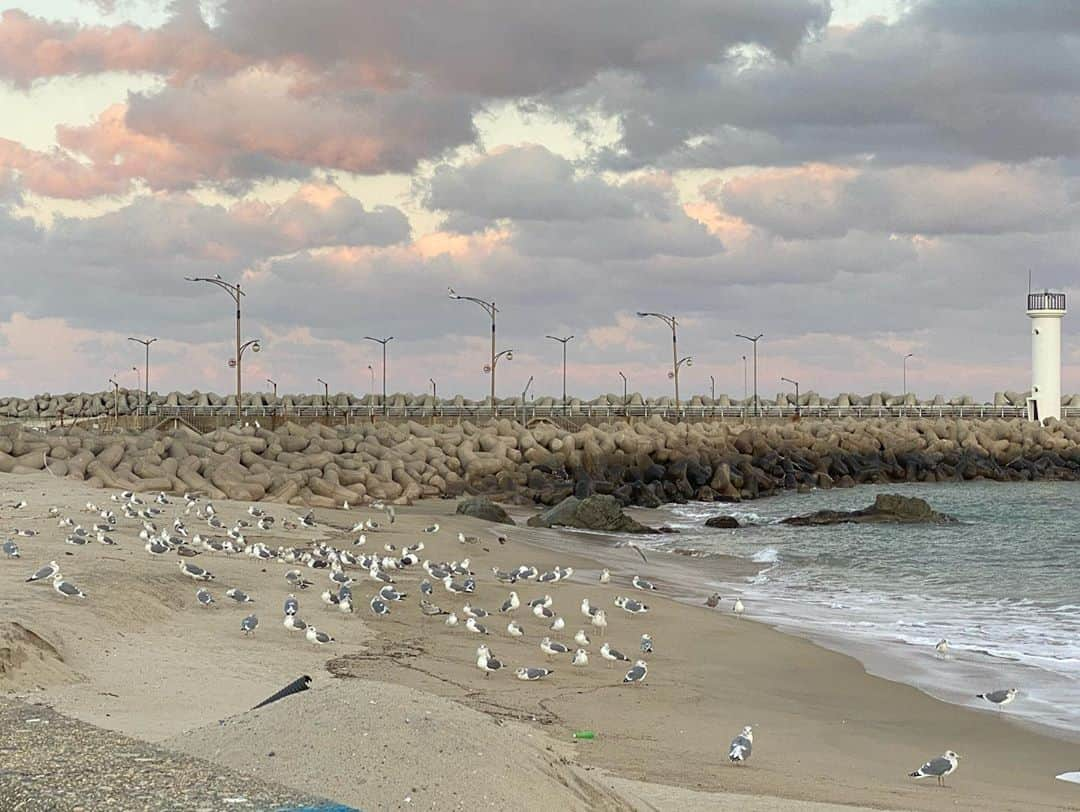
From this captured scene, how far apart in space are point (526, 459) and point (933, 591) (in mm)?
23408

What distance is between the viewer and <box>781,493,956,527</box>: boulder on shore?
34.6 m

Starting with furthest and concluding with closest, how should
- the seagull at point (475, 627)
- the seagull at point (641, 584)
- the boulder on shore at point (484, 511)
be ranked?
the boulder on shore at point (484, 511), the seagull at point (641, 584), the seagull at point (475, 627)

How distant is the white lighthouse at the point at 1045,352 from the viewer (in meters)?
77.8

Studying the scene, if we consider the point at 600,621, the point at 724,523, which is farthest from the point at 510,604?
the point at 724,523

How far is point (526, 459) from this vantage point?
43.9 meters

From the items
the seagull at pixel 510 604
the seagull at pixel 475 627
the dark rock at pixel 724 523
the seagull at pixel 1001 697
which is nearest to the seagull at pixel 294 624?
the seagull at pixel 475 627

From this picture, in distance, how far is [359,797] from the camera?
525 cm

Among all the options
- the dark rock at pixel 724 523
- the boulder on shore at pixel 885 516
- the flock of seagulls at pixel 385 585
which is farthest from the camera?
the boulder on shore at pixel 885 516

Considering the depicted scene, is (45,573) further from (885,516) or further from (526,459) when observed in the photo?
(526,459)

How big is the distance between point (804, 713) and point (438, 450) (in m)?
31.3

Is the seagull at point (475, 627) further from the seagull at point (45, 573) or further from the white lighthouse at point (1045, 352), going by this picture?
the white lighthouse at point (1045, 352)

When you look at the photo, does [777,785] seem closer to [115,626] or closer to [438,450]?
[115,626]

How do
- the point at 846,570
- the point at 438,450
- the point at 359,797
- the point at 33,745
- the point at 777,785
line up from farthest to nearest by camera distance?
the point at 438,450, the point at 846,570, the point at 777,785, the point at 33,745, the point at 359,797

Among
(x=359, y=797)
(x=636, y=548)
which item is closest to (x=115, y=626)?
(x=359, y=797)
